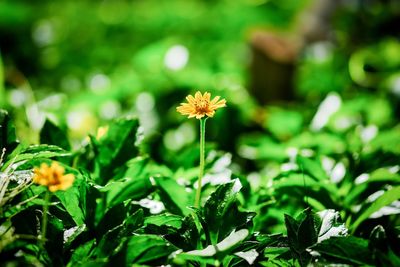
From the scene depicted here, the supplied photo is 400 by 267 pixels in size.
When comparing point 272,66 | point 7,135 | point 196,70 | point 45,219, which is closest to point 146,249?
point 45,219

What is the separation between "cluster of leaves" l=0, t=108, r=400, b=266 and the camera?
35.1 inches

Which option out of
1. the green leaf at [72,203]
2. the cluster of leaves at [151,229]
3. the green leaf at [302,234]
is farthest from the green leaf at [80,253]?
the green leaf at [302,234]

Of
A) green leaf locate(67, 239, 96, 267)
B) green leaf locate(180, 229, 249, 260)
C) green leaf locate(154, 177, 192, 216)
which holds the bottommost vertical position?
green leaf locate(67, 239, 96, 267)

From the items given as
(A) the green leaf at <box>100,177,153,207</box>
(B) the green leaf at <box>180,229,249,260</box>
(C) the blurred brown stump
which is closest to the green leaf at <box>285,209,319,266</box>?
(B) the green leaf at <box>180,229,249,260</box>

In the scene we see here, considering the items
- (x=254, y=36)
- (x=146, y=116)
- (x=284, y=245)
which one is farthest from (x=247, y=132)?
(x=284, y=245)

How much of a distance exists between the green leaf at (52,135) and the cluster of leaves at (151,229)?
6.5 inches

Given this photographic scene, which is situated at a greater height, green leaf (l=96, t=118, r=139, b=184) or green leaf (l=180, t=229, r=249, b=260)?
green leaf (l=96, t=118, r=139, b=184)

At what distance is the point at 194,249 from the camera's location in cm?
97

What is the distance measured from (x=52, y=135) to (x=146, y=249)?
52cm

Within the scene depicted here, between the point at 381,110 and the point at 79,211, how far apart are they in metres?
1.42

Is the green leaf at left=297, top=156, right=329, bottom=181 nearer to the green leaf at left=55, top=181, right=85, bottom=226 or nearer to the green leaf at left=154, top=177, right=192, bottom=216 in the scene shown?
the green leaf at left=154, top=177, right=192, bottom=216

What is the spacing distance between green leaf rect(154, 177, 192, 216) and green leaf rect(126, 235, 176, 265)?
0.71 ft

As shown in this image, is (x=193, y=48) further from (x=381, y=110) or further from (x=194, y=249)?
(x=194, y=249)

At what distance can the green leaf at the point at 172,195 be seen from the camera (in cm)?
111
